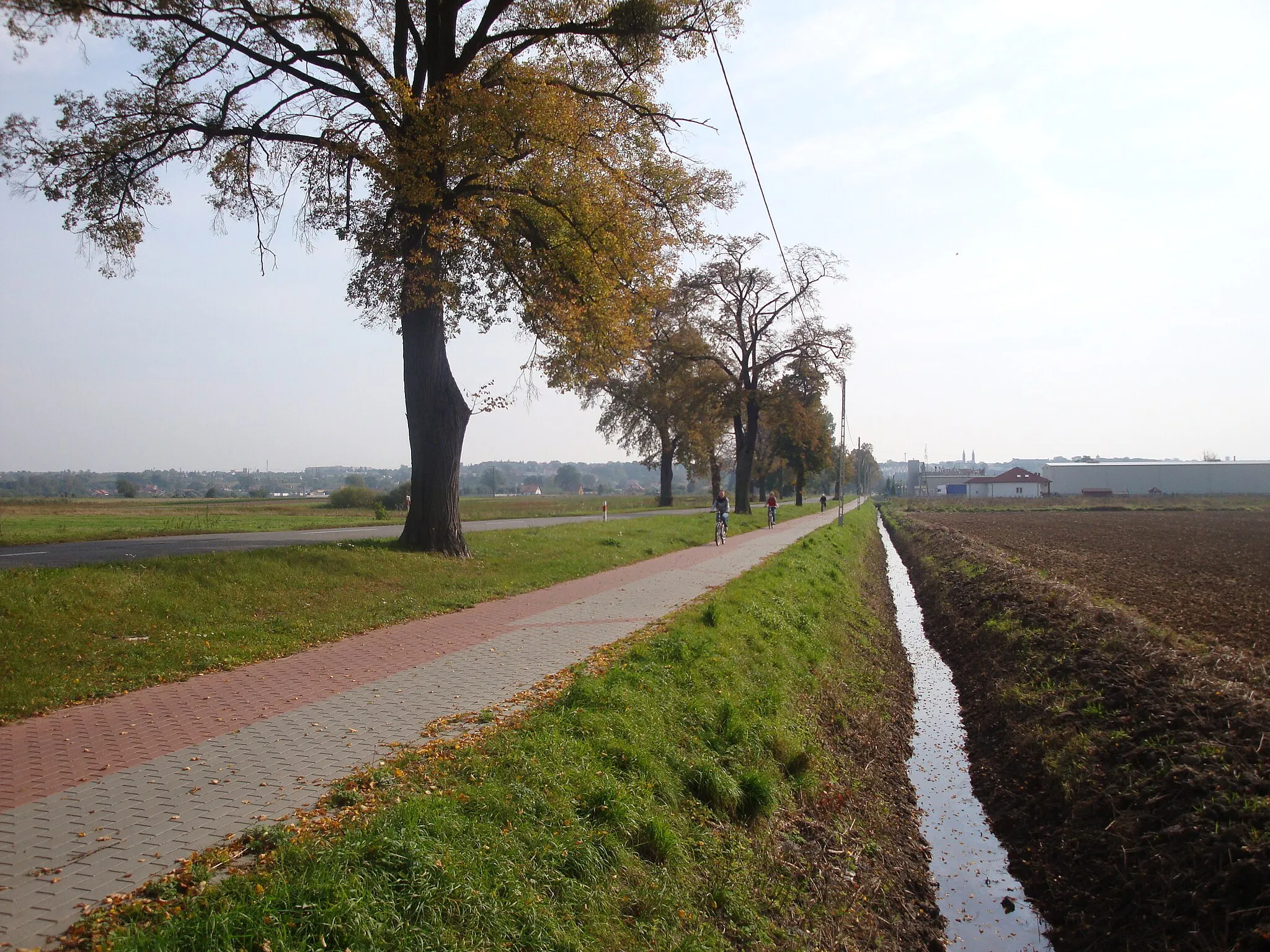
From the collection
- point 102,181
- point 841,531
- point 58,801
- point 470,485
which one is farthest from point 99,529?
point 470,485

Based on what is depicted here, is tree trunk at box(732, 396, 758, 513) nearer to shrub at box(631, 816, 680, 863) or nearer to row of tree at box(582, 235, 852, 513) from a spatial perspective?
row of tree at box(582, 235, 852, 513)

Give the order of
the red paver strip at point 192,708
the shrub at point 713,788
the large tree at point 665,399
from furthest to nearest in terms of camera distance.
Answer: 1. the large tree at point 665,399
2. the shrub at point 713,788
3. the red paver strip at point 192,708

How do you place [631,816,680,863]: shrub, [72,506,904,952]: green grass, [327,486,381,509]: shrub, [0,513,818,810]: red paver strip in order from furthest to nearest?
[327,486,381,509]: shrub → [631,816,680,863]: shrub → [0,513,818,810]: red paver strip → [72,506,904,952]: green grass

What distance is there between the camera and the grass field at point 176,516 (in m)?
21.7

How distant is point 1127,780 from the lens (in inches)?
283

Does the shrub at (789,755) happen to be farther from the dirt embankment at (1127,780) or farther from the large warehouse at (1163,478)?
the large warehouse at (1163,478)

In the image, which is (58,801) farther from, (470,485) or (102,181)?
(470,485)

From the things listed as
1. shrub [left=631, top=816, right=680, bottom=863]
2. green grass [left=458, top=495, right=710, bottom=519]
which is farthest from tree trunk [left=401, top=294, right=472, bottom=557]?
green grass [left=458, top=495, right=710, bottom=519]

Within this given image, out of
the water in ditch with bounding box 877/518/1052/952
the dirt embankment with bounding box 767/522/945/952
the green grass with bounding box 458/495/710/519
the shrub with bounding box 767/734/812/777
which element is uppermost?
the green grass with bounding box 458/495/710/519

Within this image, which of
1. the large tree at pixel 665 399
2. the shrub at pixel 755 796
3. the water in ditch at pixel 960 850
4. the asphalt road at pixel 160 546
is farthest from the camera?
the large tree at pixel 665 399

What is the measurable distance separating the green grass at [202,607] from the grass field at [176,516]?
381 inches

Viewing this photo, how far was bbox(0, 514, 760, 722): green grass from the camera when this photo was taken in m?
7.59

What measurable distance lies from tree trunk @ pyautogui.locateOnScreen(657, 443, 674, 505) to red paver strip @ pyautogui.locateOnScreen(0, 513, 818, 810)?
4771cm

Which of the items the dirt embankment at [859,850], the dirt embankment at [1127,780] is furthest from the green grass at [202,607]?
the dirt embankment at [1127,780]
